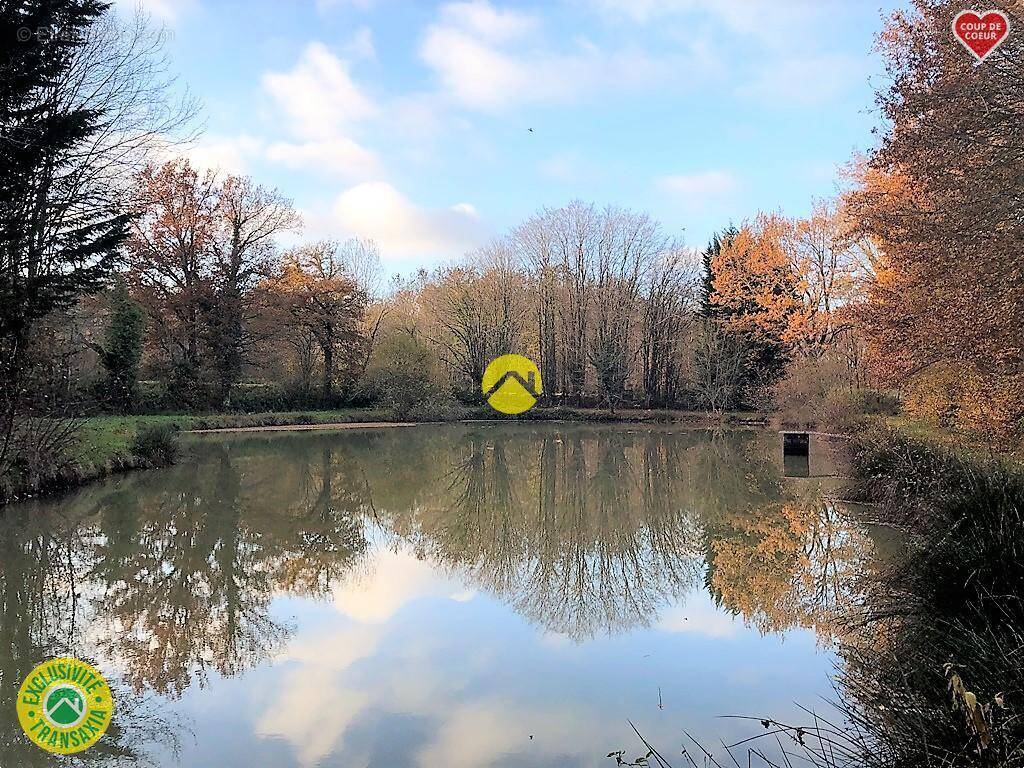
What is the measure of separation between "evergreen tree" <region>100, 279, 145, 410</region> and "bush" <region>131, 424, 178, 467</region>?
29.5 feet

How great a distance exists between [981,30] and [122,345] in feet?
72.3

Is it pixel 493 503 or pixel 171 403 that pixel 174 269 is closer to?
pixel 171 403

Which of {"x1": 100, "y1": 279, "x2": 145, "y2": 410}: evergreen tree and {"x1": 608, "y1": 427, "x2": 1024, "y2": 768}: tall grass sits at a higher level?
{"x1": 100, "y1": 279, "x2": 145, "y2": 410}: evergreen tree

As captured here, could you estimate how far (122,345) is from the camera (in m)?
21.5

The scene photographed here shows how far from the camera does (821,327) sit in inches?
795

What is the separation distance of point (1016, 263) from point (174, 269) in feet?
81.8

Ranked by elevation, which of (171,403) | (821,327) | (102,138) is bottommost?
(171,403)

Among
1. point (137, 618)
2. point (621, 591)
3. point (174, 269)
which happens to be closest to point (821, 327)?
point (621, 591)

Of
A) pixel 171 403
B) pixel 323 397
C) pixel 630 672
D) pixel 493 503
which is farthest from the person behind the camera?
pixel 323 397

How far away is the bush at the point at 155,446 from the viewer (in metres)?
13.2

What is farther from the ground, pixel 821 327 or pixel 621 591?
pixel 821 327

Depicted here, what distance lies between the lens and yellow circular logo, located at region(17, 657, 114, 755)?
346cm

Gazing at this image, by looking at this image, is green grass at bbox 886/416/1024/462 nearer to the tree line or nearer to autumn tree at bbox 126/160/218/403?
the tree line

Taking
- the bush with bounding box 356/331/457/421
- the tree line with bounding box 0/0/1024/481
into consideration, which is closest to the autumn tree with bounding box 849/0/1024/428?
the tree line with bounding box 0/0/1024/481
